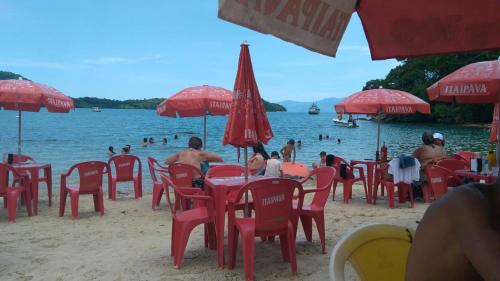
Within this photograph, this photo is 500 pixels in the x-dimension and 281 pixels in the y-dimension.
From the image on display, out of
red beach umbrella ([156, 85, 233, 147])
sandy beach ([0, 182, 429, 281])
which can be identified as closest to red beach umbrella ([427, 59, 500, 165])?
sandy beach ([0, 182, 429, 281])

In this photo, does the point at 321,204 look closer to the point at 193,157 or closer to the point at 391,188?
the point at 193,157

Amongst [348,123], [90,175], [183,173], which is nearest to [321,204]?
[183,173]

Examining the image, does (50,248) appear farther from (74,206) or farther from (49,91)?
(49,91)

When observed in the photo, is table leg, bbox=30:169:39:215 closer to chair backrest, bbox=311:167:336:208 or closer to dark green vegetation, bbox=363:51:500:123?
chair backrest, bbox=311:167:336:208

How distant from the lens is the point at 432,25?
279 centimetres

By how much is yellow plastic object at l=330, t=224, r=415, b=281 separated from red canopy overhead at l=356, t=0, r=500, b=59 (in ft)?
4.44

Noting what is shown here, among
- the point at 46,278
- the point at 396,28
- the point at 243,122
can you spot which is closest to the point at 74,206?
the point at 46,278

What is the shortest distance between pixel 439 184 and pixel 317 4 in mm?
6665

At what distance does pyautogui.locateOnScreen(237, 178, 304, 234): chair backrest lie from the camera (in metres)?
4.03

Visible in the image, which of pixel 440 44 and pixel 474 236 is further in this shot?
pixel 440 44

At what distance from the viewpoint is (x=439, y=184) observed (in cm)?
793

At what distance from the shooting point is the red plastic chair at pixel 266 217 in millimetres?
4047

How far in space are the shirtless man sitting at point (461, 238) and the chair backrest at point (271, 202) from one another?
2679 mm

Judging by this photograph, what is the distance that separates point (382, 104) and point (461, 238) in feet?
25.1
